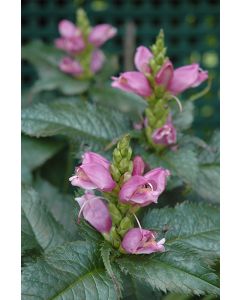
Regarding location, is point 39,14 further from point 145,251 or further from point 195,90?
point 145,251

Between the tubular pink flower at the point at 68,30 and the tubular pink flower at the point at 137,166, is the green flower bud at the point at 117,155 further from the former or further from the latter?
the tubular pink flower at the point at 68,30

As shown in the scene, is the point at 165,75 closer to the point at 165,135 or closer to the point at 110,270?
the point at 165,135

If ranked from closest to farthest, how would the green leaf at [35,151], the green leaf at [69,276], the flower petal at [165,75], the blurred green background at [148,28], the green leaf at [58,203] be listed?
the green leaf at [69,276] → the flower petal at [165,75] → the green leaf at [58,203] → the green leaf at [35,151] → the blurred green background at [148,28]

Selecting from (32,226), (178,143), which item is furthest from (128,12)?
(32,226)

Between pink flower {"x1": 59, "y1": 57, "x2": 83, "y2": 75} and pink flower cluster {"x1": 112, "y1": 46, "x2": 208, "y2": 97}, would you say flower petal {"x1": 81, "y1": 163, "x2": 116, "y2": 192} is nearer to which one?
pink flower cluster {"x1": 112, "y1": 46, "x2": 208, "y2": 97}

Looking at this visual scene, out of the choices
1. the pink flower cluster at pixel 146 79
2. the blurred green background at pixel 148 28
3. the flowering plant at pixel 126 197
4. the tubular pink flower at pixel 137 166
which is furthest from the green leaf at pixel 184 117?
the blurred green background at pixel 148 28

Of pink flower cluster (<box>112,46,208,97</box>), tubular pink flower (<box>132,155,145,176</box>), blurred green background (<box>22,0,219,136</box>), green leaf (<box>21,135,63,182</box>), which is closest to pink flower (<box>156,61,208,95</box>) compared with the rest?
pink flower cluster (<box>112,46,208,97</box>)
